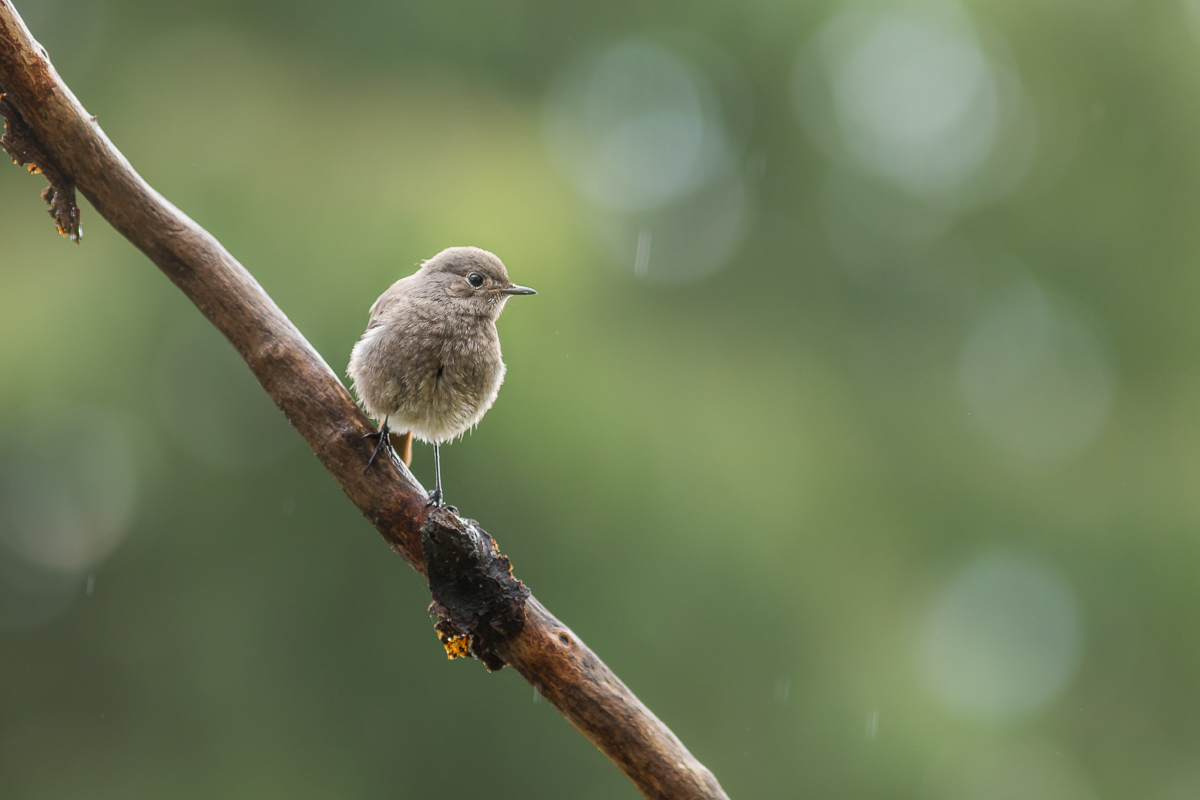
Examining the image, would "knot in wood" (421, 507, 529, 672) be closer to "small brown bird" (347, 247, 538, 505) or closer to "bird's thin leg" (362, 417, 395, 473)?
"bird's thin leg" (362, 417, 395, 473)

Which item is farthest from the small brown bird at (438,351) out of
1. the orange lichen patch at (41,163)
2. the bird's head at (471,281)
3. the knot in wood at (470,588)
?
the orange lichen patch at (41,163)

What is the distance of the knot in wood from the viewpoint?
102 inches

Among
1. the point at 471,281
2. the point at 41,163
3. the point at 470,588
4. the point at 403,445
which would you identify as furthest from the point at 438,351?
the point at 41,163

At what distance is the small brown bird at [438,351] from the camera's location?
3.20 metres

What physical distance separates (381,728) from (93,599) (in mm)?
1665

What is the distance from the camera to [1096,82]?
6.76 metres

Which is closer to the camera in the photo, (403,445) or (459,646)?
(459,646)

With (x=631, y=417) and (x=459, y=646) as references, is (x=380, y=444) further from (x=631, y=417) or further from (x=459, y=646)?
(x=631, y=417)

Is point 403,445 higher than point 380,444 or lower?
higher

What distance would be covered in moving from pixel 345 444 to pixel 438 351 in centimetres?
Answer: 52

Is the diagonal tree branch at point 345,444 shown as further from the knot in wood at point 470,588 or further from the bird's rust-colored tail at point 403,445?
the bird's rust-colored tail at point 403,445

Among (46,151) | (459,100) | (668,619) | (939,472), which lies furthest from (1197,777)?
(46,151)

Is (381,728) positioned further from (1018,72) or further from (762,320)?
(1018,72)

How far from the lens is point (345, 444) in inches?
112
